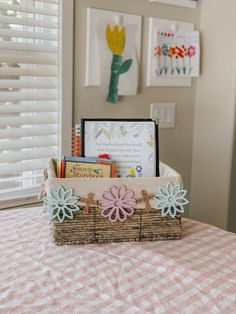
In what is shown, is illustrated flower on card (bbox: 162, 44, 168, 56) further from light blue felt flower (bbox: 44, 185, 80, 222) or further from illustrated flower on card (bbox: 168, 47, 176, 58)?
light blue felt flower (bbox: 44, 185, 80, 222)

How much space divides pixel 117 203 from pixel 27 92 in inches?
23.7

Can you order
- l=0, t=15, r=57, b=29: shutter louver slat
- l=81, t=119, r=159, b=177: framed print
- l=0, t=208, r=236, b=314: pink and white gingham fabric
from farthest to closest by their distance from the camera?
l=0, t=15, r=57, b=29: shutter louver slat → l=81, t=119, r=159, b=177: framed print → l=0, t=208, r=236, b=314: pink and white gingham fabric

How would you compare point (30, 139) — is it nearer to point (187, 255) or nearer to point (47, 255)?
point (47, 255)

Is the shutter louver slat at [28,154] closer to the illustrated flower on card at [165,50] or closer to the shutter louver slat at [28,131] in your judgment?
the shutter louver slat at [28,131]

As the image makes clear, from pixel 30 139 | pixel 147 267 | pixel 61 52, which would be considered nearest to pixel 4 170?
pixel 30 139

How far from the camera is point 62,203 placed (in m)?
1.04

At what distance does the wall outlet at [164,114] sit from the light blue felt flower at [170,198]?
707 millimetres

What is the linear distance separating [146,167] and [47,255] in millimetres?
379

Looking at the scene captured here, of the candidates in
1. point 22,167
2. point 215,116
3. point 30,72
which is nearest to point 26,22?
point 30,72

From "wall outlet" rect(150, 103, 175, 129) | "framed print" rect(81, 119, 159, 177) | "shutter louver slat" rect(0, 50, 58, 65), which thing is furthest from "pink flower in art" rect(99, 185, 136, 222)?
"wall outlet" rect(150, 103, 175, 129)

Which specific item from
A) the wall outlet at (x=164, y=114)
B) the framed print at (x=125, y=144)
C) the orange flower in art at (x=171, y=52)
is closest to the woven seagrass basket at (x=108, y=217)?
the framed print at (x=125, y=144)

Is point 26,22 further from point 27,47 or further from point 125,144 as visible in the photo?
point 125,144

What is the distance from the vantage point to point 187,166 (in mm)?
1930

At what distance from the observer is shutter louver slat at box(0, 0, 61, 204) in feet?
4.55
